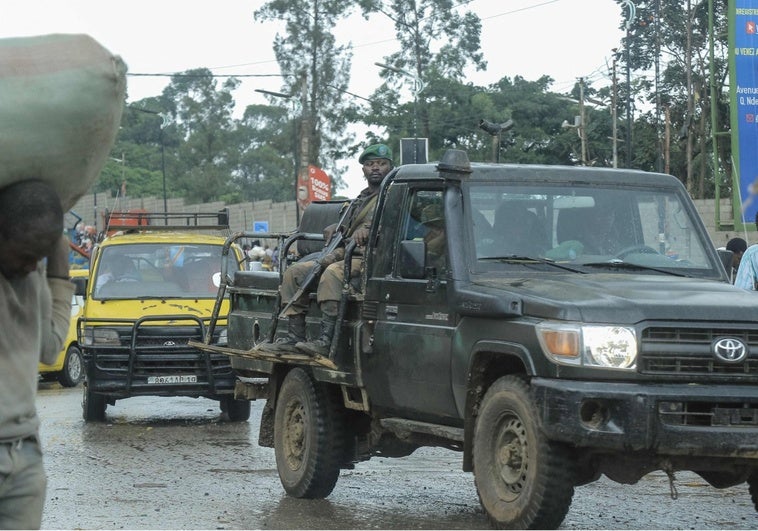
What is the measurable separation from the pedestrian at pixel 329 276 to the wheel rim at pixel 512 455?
75.8 inches

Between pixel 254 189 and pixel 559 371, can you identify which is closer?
pixel 559 371

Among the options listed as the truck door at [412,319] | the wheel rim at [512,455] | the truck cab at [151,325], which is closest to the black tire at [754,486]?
the wheel rim at [512,455]

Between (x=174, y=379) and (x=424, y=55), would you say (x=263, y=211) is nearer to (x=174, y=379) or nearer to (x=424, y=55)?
(x=424, y=55)

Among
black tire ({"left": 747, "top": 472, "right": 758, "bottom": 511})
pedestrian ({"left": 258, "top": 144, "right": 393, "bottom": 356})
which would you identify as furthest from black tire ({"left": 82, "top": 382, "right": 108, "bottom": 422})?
black tire ({"left": 747, "top": 472, "right": 758, "bottom": 511})

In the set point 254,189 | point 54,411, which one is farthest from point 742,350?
point 254,189

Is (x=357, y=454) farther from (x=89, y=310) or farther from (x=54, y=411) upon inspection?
(x=54, y=411)

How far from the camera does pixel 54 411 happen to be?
16.8 metres

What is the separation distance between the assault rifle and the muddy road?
135 cm

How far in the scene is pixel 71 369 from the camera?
20.7 m

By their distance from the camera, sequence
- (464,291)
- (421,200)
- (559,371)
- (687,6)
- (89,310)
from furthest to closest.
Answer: (687,6)
(89,310)
(421,200)
(464,291)
(559,371)

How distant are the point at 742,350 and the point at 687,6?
5155cm

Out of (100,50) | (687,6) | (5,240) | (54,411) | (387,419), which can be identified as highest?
(687,6)

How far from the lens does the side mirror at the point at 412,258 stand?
8133mm

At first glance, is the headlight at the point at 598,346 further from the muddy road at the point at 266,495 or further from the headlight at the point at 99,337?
the headlight at the point at 99,337
